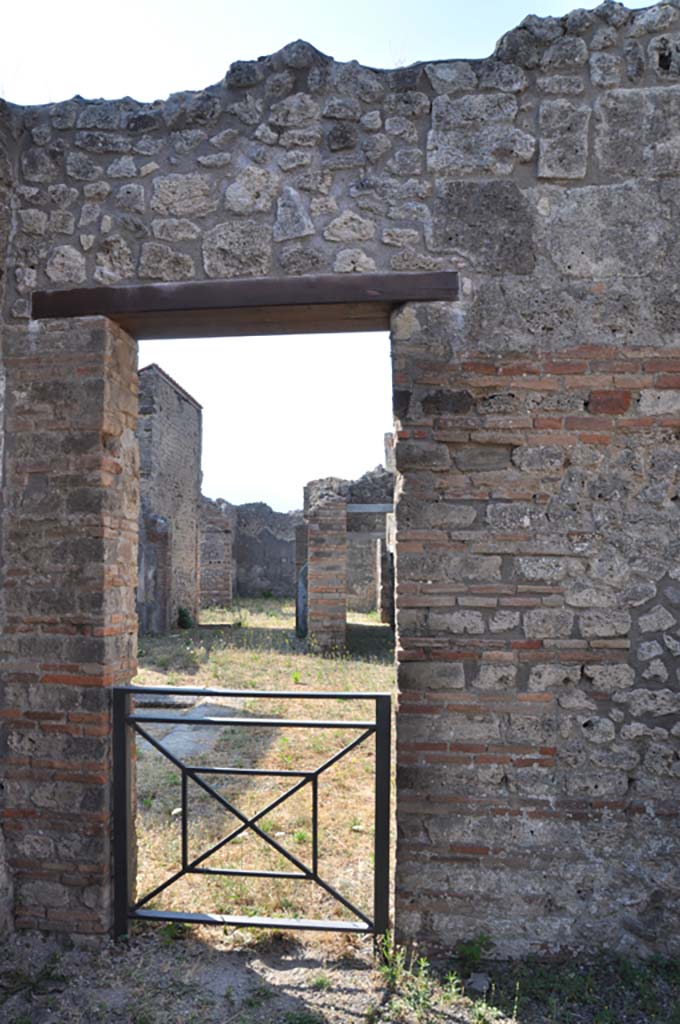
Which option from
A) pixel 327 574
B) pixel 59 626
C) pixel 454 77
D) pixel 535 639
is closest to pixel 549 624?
pixel 535 639

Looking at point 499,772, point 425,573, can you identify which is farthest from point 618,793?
point 425,573

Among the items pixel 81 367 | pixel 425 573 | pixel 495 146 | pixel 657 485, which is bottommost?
pixel 425 573

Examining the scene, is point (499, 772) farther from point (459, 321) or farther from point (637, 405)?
point (459, 321)

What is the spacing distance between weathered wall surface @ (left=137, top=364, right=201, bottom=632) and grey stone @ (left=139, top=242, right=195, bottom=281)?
1005 cm

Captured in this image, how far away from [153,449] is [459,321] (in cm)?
1100

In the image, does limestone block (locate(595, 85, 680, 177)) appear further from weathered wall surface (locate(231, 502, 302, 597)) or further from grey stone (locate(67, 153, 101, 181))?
weathered wall surface (locate(231, 502, 302, 597))

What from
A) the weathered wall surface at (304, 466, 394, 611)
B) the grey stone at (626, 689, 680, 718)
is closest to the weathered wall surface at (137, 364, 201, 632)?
the weathered wall surface at (304, 466, 394, 611)

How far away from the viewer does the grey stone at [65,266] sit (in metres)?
3.51

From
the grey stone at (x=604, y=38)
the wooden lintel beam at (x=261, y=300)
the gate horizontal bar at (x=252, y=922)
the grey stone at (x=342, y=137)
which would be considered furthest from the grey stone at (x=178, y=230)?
the gate horizontal bar at (x=252, y=922)

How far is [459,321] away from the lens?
128 inches

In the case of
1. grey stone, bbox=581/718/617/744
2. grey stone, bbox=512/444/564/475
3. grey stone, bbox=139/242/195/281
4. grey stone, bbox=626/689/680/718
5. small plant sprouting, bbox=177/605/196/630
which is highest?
grey stone, bbox=139/242/195/281

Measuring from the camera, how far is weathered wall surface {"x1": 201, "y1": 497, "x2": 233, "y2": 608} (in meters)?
19.5

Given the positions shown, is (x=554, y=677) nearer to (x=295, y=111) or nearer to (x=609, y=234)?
(x=609, y=234)

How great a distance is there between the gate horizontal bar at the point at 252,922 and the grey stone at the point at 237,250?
3084 millimetres
